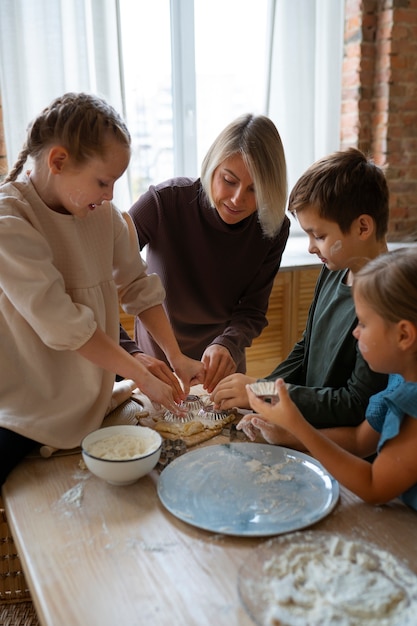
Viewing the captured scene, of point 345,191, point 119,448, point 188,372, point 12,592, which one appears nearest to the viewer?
point 119,448

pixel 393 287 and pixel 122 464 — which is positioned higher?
pixel 393 287

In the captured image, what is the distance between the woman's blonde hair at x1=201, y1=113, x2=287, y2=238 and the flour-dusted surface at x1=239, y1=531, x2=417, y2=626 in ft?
3.18

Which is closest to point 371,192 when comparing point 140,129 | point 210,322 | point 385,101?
point 210,322

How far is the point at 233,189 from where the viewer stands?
1.62m

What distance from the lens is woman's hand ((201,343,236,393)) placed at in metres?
1.50

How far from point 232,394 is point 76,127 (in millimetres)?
664

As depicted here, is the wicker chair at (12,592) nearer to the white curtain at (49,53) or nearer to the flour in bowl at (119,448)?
the flour in bowl at (119,448)

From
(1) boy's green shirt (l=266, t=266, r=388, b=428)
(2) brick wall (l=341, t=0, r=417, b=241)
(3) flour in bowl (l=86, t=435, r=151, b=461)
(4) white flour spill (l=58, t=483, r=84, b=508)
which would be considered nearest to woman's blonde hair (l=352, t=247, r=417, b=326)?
(1) boy's green shirt (l=266, t=266, r=388, b=428)

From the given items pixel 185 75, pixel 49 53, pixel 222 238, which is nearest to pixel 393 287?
pixel 222 238

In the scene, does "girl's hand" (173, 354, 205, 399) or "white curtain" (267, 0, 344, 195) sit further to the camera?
"white curtain" (267, 0, 344, 195)

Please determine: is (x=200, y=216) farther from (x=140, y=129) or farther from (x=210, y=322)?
(x=140, y=129)

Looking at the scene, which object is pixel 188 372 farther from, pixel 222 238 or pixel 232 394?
pixel 222 238

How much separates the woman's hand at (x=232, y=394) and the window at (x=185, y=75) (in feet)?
6.42

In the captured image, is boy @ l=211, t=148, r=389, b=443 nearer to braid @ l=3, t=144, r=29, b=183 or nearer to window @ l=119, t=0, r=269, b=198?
braid @ l=3, t=144, r=29, b=183
